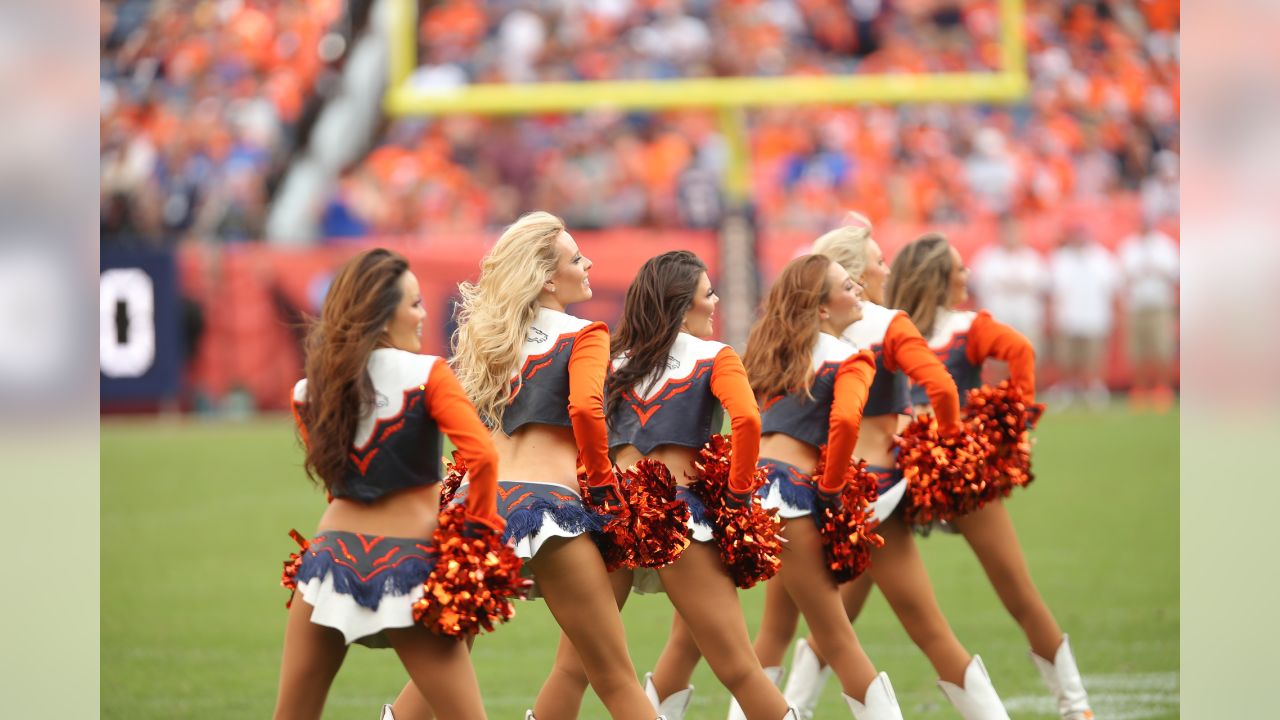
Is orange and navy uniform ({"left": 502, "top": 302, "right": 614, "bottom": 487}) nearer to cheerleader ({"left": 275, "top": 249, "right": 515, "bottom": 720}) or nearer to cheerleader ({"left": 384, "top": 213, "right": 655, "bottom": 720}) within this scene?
cheerleader ({"left": 384, "top": 213, "right": 655, "bottom": 720})

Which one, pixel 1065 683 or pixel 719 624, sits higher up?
pixel 719 624

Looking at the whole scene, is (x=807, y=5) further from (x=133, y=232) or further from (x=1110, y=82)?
(x=133, y=232)

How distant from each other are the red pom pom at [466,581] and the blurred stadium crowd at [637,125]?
13215 mm

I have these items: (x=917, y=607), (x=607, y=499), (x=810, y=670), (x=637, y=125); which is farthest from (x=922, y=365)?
(x=637, y=125)

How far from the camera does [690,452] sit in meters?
4.31

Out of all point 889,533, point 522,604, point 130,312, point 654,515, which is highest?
point 654,515

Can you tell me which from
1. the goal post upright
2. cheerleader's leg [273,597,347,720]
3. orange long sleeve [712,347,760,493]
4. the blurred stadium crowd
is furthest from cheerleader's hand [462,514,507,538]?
the blurred stadium crowd

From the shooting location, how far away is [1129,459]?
12320 mm

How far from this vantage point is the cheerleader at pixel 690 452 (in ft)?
13.5

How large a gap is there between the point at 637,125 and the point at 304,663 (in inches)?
640

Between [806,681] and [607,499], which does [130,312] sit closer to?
[806,681]

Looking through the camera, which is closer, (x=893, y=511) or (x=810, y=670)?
(x=893, y=511)

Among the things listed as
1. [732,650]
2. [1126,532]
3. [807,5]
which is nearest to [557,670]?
[732,650]

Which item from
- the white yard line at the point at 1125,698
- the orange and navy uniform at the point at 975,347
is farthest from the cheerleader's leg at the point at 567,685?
the white yard line at the point at 1125,698
